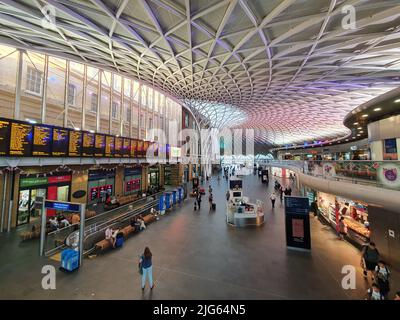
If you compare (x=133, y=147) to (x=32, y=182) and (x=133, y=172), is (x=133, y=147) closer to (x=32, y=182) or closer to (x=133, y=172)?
(x=133, y=172)

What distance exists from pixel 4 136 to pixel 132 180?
14.0 metres

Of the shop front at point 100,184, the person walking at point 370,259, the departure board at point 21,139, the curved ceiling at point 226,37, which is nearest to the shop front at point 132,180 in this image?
the shop front at point 100,184

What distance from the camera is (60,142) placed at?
11.4 metres

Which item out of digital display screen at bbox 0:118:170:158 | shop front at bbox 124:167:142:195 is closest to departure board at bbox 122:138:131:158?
digital display screen at bbox 0:118:170:158

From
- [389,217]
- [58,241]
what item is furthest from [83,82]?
[389,217]

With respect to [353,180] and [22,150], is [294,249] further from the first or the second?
[22,150]

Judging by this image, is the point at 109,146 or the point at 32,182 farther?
the point at 109,146

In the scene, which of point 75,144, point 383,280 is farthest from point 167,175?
point 383,280

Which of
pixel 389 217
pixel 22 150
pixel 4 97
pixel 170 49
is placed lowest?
pixel 389 217

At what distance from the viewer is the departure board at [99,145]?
13922mm

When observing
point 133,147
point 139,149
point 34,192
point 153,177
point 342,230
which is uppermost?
point 133,147

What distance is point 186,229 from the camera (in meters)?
11.4

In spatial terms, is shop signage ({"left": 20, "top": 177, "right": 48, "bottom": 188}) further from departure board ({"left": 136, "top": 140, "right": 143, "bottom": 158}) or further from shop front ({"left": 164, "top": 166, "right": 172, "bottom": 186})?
shop front ({"left": 164, "top": 166, "right": 172, "bottom": 186})
